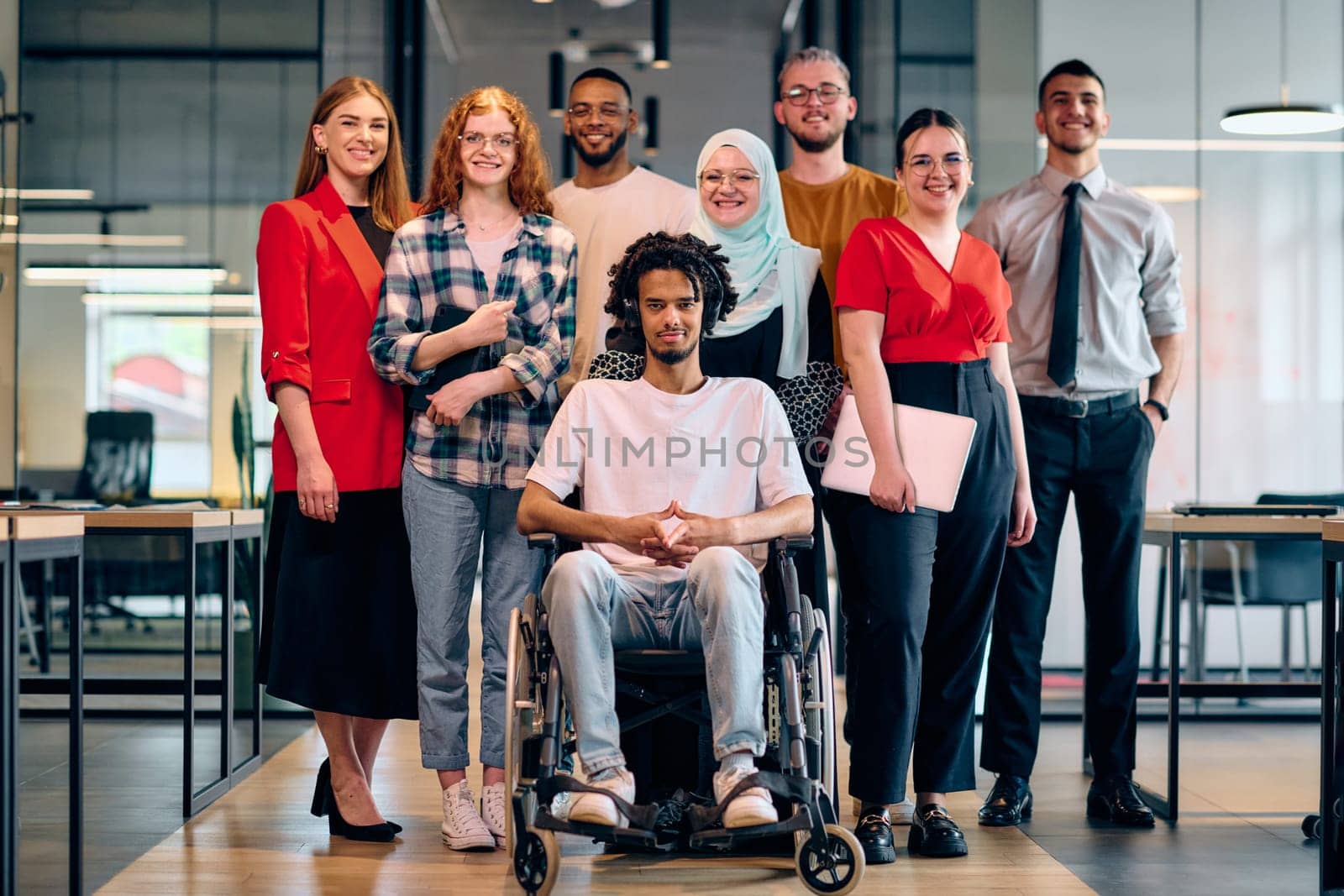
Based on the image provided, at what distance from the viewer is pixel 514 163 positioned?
2883 millimetres

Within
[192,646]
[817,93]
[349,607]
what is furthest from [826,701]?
[192,646]

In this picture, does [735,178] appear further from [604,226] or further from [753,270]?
[604,226]

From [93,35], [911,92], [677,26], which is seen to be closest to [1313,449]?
[911,92]

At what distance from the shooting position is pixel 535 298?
2.81m

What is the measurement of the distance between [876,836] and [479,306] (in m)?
1.37

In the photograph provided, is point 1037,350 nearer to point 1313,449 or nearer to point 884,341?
point 884,341

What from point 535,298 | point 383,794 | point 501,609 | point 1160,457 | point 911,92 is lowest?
point 383,794

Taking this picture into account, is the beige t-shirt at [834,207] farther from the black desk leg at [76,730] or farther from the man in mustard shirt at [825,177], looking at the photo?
the black desk leg at [76,730]

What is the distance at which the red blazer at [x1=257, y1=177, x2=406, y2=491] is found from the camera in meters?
2.80

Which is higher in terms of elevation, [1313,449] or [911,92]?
[911,92]

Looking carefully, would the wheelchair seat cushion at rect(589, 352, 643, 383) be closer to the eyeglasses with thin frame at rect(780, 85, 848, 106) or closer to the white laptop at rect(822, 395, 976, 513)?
the white laptop at rect(822, 395, 976, 513)

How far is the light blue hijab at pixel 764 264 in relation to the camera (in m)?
2.87

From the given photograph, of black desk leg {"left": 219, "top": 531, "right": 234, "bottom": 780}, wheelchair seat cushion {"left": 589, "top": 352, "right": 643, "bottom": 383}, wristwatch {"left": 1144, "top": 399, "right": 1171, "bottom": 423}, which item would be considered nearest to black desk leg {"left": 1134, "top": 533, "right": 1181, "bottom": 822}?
wristwatch {"left": 1144, "top": 399, "right": 1171, "bottom": 423}

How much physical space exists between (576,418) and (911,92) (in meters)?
2.82
